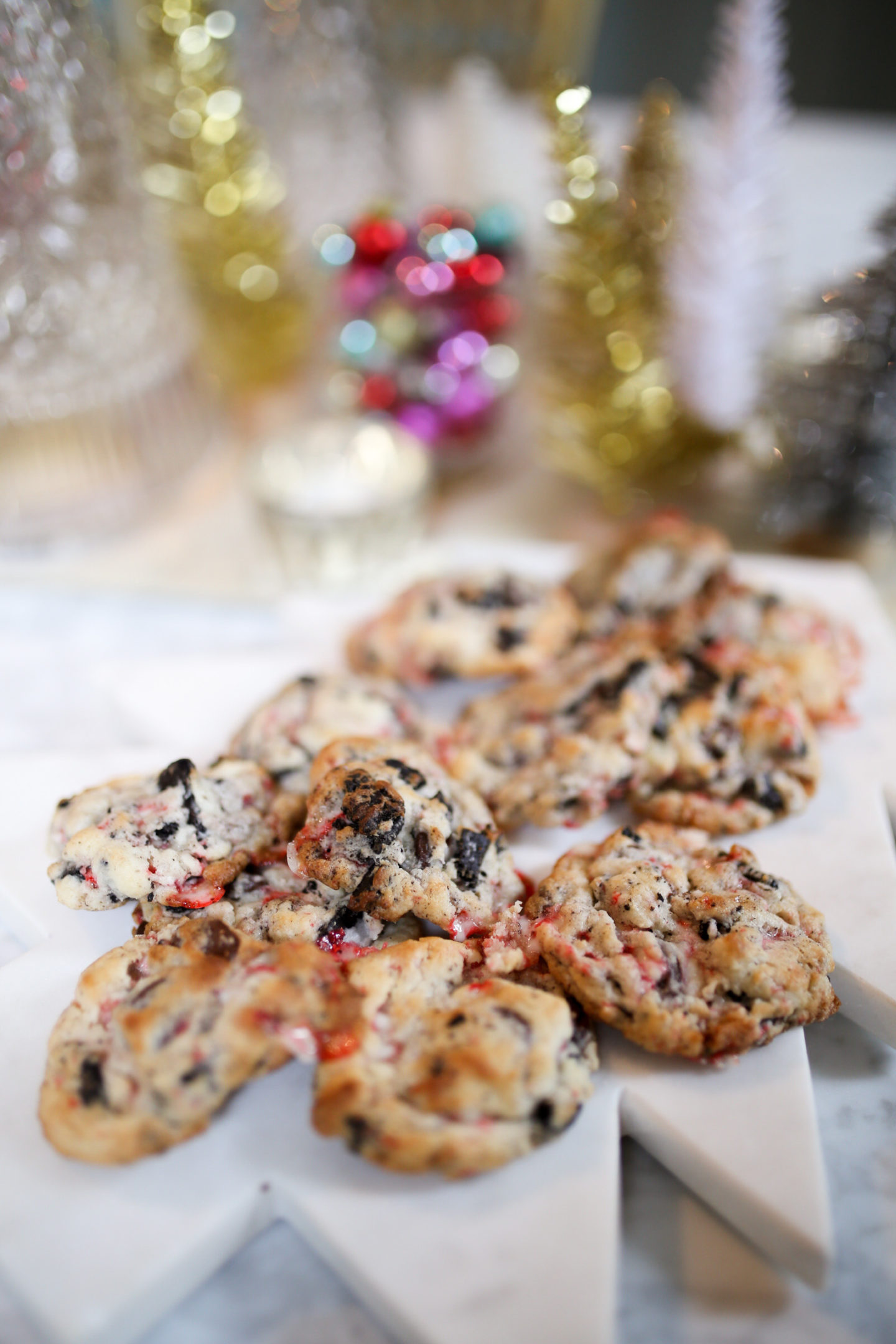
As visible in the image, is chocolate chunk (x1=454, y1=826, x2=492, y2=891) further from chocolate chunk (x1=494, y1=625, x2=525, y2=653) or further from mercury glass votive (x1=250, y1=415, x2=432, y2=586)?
mercury glass votive (x1=250, y1=415, x2=432, y2=586)

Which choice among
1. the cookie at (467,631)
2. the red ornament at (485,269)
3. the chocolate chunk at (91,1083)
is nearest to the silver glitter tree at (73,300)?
the red ornament at (485,269)

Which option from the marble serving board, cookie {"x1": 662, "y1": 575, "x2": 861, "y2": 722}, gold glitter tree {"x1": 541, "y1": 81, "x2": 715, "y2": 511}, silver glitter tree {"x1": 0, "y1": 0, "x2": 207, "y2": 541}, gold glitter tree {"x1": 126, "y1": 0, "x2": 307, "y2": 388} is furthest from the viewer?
gold glitter tree {"x1": 126, "y1": 0, "x2": 307, "y2": 388}

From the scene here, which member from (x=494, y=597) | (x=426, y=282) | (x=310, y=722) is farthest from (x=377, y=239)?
(x=310, y=722)

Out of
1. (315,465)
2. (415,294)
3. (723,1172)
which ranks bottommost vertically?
(723,1172)

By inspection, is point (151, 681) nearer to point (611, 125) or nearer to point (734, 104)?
point (734, 104)

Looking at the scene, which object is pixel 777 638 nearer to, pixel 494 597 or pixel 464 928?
pixel 494 597

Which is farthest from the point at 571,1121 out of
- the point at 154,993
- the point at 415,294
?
the point at 415,294

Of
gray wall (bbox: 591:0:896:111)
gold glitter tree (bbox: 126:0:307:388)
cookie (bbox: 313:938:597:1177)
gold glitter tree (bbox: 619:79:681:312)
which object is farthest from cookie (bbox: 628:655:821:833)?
gray wall (bbox: 591:0:896:111)
